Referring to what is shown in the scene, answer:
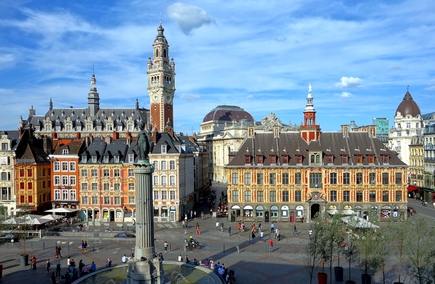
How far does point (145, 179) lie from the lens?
2528 cm

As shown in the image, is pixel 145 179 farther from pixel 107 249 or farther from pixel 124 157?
pixel 124 157

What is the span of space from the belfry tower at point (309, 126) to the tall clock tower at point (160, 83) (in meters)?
48.4

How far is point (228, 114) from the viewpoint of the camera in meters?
157

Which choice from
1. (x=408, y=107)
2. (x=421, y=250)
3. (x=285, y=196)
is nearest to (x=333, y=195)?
(x=285, y=196)

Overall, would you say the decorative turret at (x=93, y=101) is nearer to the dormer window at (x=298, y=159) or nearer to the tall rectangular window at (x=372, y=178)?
the dormer window at (x=298, y=159)

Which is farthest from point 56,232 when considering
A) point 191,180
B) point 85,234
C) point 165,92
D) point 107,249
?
point 165,92

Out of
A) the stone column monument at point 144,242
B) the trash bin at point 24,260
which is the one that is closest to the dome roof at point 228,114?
the trash bin at point 24,260

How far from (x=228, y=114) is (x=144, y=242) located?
13340cm

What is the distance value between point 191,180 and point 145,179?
1735 inches

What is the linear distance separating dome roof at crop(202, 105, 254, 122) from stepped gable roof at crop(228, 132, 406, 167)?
92.9 metres

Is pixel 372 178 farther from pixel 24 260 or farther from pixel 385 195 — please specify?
pixel 24 260

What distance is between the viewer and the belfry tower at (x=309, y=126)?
201ft

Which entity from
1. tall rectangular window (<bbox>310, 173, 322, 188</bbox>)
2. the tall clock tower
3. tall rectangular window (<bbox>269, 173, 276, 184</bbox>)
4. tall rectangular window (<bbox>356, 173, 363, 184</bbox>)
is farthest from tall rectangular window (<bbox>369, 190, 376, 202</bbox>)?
the tall clock tower

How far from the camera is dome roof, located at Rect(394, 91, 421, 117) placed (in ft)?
333
